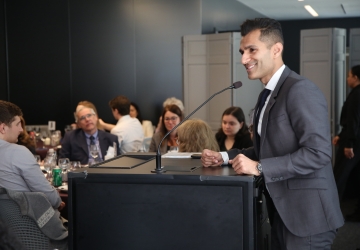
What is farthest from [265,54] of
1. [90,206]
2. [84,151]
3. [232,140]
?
[84,151]

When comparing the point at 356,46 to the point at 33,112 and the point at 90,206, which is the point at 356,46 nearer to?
the point at 33,112

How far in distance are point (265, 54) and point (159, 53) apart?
575 cm

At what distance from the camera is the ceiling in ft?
33.3

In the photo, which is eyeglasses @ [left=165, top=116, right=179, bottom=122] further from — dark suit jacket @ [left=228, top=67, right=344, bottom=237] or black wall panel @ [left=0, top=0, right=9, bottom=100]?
black wall panel @ [left=0, top=0, right=9, bottom=100]

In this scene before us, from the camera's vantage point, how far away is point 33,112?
842 cm

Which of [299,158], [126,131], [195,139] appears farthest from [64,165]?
[299,158]

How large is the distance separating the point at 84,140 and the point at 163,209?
3548 mm

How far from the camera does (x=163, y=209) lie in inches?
77.6

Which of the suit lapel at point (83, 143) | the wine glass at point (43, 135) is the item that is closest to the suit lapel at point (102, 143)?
the suit lapel at point (83, 143)

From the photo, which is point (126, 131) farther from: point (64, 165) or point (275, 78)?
point (275, 78)

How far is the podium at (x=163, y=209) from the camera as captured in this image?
6.31 ft

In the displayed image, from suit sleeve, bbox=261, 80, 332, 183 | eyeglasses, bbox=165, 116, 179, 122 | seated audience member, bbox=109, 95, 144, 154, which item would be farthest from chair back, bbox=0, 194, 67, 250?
seated audience member, bbox=109, 95, 144, 154

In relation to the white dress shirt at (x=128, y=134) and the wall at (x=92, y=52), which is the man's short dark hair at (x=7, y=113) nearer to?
the white dress shirt at (x=128, y=134)

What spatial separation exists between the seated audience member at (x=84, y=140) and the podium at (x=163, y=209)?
331 cm
